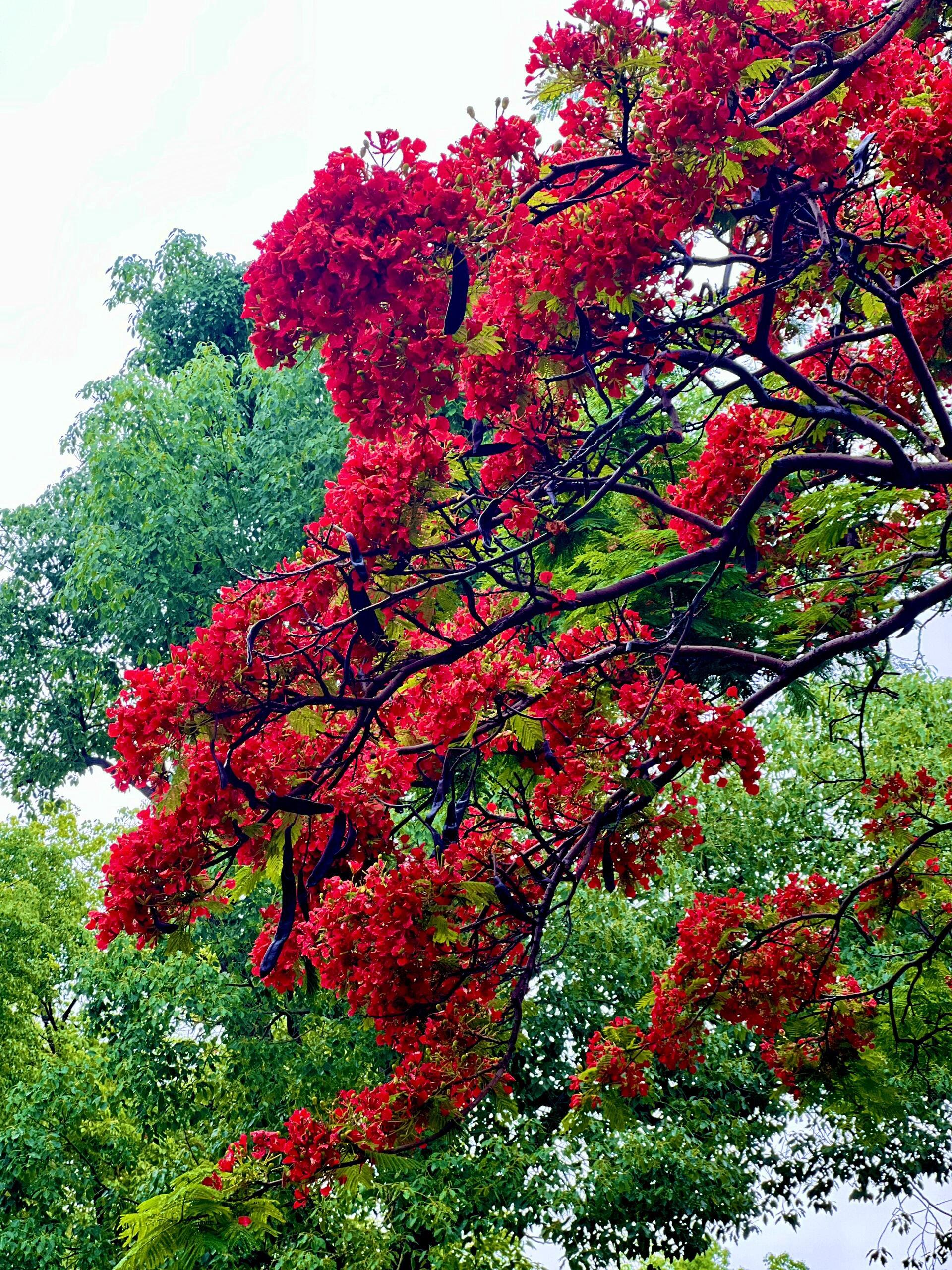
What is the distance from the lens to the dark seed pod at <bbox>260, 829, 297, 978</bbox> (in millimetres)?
4844

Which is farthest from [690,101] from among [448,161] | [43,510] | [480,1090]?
[43,510]

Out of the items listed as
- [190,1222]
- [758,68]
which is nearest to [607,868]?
[190,1222]

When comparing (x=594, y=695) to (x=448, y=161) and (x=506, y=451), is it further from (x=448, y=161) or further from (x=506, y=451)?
(x=448, y=161)

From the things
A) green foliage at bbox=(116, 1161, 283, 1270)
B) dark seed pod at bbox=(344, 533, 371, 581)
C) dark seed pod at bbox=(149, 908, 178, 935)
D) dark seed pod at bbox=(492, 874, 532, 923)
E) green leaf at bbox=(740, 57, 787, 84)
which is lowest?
green foliage at bbox=(116, 1161, 283, 1270)

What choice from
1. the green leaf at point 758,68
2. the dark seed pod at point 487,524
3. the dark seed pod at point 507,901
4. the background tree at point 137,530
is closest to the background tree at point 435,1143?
the background tree at point 137,530

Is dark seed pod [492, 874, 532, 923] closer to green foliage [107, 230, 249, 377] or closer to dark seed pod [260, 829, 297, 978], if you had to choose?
dark seed pod [260, 829, 297, 978]

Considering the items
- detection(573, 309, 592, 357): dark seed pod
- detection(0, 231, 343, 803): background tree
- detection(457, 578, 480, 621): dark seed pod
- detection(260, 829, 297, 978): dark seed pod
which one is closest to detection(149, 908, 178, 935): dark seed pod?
detection(260, 829, 297, 978): dark seed pod

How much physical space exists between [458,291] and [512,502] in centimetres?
137

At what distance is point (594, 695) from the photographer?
5742 millimetres

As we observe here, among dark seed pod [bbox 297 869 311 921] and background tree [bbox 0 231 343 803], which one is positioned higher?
background tree [bbox 0 231 343 803]

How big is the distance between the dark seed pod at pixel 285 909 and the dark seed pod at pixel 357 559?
1.22m

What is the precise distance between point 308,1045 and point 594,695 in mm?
7537

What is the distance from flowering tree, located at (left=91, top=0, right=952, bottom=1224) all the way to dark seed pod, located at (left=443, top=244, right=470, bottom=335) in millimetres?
12

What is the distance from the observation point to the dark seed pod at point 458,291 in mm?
4520
